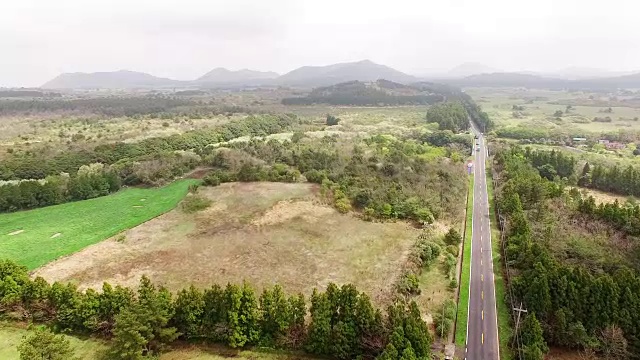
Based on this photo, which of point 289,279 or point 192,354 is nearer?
point 192,354

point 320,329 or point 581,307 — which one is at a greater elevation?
point 581,307

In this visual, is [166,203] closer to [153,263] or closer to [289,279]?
[153,263]

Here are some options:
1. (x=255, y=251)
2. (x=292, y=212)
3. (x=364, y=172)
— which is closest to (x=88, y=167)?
(x=292, y=212)

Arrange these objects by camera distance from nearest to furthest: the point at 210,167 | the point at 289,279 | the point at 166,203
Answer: the point at 289,279, the point at 166,203, the point at 210,167

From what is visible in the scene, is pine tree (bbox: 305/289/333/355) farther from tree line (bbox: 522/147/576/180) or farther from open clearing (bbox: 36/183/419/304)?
tree line (bbox: 522/147/576/180)

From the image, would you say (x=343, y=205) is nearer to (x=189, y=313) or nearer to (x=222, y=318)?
(x=222, y=318)

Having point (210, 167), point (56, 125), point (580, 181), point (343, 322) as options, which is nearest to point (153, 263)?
point (343, 322)

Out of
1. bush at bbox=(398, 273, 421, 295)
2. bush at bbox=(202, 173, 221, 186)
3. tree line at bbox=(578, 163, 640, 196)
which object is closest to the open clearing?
bush at bbox=(398, 273, 421, 295)

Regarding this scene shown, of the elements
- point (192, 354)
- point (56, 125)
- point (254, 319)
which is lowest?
point (192, 354)
